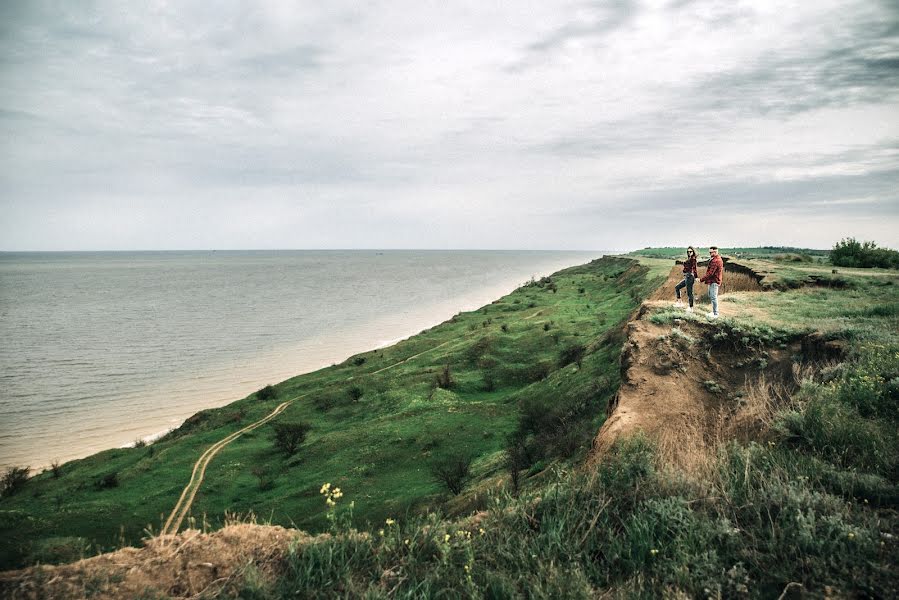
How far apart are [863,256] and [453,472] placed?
41632 millimetres

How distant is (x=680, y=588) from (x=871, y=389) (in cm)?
688

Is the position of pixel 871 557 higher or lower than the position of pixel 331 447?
higher

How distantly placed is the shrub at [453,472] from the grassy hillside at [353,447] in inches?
14.9

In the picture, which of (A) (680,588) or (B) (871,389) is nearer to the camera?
Result: (A) (680,588)

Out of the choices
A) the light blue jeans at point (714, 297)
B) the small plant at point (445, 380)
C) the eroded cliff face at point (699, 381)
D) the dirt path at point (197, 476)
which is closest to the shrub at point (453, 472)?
the eroded cliff face at point (699, 381)

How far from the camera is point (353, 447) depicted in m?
21.1

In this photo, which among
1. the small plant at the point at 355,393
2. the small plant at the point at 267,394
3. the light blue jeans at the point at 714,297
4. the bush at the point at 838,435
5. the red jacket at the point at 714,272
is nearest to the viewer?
the bush at the point at 838,435

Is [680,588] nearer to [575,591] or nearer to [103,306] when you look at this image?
[575,591]

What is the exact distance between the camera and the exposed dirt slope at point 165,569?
5129 mm

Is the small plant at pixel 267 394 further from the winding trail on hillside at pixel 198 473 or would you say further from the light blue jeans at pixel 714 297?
the light blue jeans at pixel 714 297

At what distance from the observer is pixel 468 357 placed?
32906mm

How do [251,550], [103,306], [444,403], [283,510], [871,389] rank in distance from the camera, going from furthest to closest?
[103,306] → [444,403] → [283,510] → [871,389] → [251,550]

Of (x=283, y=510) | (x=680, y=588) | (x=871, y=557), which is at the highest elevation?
(x=871, y=557)

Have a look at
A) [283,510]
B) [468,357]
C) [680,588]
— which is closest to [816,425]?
[680,588]
